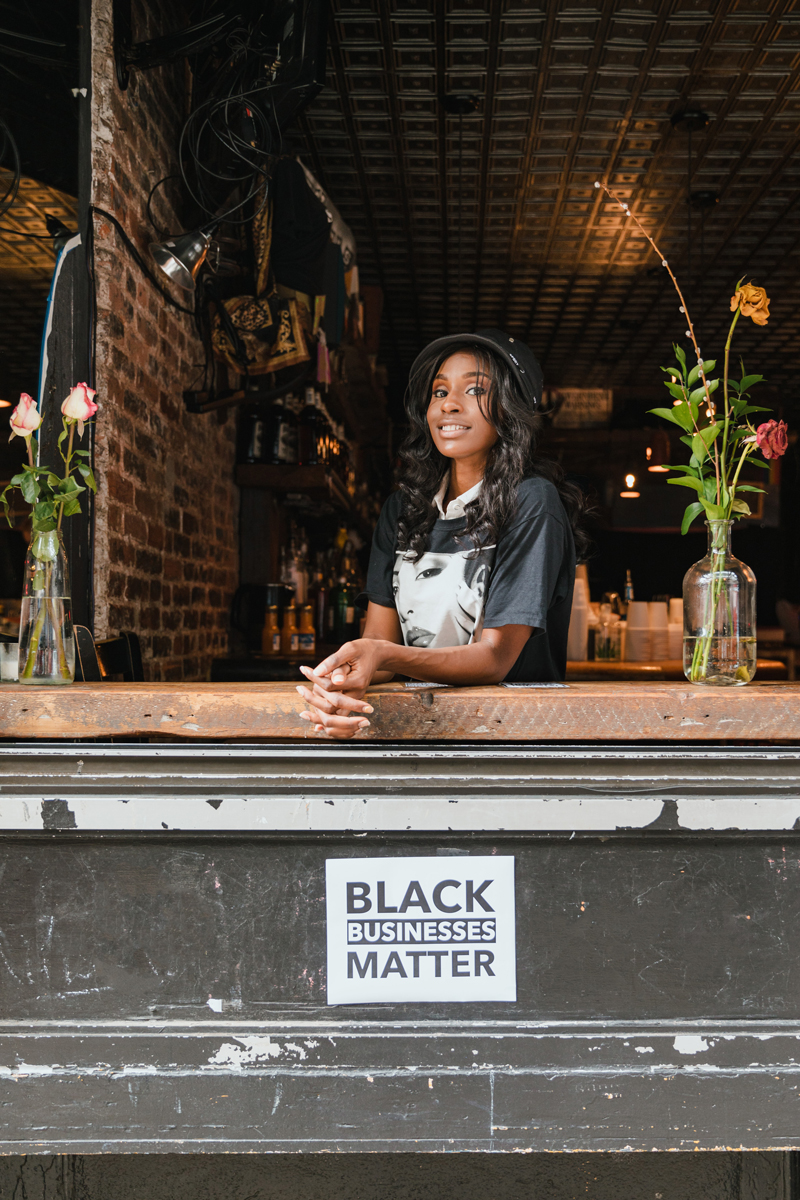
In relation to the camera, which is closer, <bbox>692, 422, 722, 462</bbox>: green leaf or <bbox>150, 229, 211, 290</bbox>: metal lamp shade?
<bbox>692, 422, 722, 462</bbox>: green leaf

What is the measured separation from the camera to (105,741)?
1.40 m

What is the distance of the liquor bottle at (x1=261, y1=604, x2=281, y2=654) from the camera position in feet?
14.8

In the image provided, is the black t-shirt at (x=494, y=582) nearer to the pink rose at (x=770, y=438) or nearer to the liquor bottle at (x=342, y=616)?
the pink rose at (x=770, y=438)

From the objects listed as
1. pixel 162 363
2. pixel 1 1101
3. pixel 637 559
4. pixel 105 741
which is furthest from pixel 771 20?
pixel 637 559

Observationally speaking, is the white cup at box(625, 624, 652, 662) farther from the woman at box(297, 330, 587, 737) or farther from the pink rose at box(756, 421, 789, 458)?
the pink rose at box(756, 421, 789, 458)

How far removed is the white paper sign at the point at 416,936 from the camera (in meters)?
1.35

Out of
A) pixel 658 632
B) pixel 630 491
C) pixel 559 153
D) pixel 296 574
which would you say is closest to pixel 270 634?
pixel 296 574

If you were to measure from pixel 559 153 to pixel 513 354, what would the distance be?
9.61 feet

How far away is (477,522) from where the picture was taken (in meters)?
1.82

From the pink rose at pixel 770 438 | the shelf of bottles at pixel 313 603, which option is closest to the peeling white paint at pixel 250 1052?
the pink rose at pixel 770 438

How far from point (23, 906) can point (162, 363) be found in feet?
6.72

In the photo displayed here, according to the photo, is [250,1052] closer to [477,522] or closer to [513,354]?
[477,522]

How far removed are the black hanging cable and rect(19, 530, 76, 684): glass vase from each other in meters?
1.16

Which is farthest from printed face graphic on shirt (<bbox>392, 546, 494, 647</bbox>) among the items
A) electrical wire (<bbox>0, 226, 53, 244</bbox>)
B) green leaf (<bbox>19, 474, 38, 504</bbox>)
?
electrical wire (<bbox>0, 226, 53, 244</bbox>)
